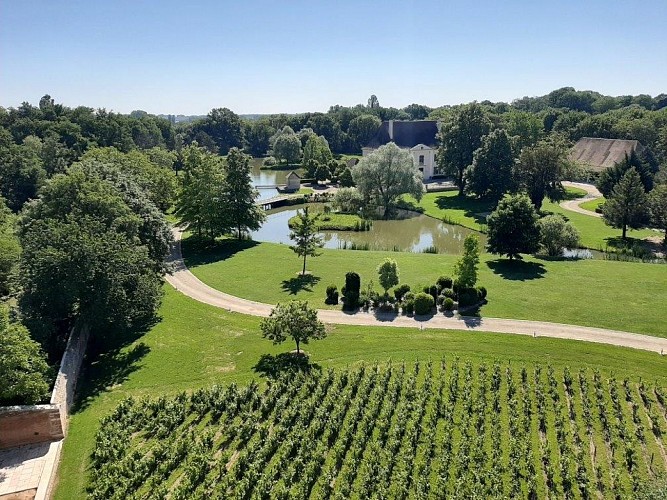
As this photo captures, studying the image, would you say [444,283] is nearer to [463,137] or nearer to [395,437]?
[395,437]

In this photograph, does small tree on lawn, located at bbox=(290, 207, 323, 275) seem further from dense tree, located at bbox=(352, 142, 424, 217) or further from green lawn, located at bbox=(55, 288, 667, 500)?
dense tree, located at bbox=(352, 142, 424, 217)

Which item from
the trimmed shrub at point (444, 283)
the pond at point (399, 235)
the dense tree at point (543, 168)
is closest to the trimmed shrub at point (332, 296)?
the trimmed shrub at point (444, 283)

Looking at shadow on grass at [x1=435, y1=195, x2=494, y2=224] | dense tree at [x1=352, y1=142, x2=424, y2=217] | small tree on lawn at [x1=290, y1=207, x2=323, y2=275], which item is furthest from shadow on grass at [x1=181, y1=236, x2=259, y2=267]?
shadow on grass at [x1=435, y1=195, x2=494, y2=224]

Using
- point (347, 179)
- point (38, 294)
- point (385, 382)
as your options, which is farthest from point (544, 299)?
point (347, 179)

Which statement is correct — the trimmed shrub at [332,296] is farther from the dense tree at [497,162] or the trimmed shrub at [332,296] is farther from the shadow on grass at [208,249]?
the dense tree at [497,162]

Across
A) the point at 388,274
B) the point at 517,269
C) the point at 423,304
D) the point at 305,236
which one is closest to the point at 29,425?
the point at 388,274
